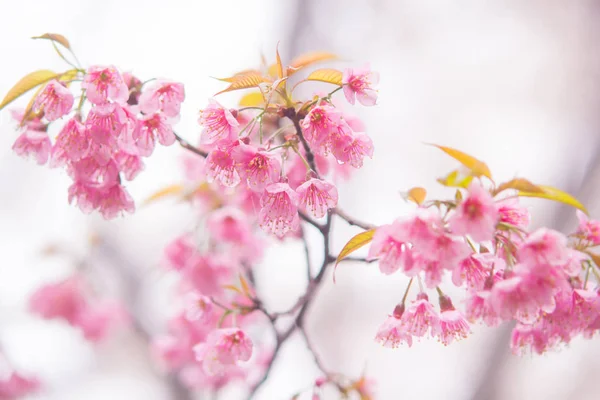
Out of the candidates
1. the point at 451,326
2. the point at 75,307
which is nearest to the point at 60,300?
the point at 75,307

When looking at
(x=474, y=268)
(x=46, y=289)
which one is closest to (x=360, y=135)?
(x=474, y=268)

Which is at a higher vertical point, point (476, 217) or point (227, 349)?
point (476, 217)

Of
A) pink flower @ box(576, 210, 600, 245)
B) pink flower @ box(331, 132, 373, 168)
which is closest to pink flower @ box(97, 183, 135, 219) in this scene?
pink flower @ box(331, 132, 373, 168)

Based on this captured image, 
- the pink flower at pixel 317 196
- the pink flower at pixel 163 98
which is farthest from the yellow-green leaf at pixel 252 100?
the pink flower at pixel 317 196

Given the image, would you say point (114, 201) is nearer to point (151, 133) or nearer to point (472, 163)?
point (151, 133)

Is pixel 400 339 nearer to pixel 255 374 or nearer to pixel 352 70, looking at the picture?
pixel 352 70

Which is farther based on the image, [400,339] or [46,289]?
[46,289]
